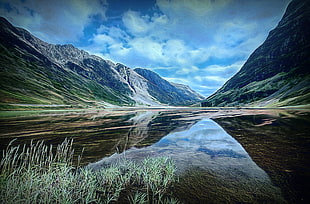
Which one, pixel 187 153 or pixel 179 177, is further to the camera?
pixel 187 153

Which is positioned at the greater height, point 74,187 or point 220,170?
point 74,187

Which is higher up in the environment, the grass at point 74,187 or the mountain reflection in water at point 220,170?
the grass at point 74,187

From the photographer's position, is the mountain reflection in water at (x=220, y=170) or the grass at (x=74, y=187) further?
the mountain reflection in water at (x=220, y=170)

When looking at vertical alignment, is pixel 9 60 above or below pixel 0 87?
above

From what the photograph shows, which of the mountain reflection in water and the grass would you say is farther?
the mountain reflection in water

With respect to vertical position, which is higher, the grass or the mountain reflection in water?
the grass

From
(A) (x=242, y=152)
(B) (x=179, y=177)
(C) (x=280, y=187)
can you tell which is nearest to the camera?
(C) (x=280, y=187)

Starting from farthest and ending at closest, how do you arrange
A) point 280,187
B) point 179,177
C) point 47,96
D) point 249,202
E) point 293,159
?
1. point 47,96
2. point 293,159
3. point 179,177
4. point 280,187
5. point 249,202

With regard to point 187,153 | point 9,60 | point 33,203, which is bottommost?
point 187,153

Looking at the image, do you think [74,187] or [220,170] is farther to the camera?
[220,170]

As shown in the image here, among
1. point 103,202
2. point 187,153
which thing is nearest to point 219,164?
point 187,153

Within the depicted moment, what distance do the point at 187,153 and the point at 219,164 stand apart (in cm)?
341

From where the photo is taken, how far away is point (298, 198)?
21.5ft

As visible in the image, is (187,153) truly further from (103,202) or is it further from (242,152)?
(103,202)
